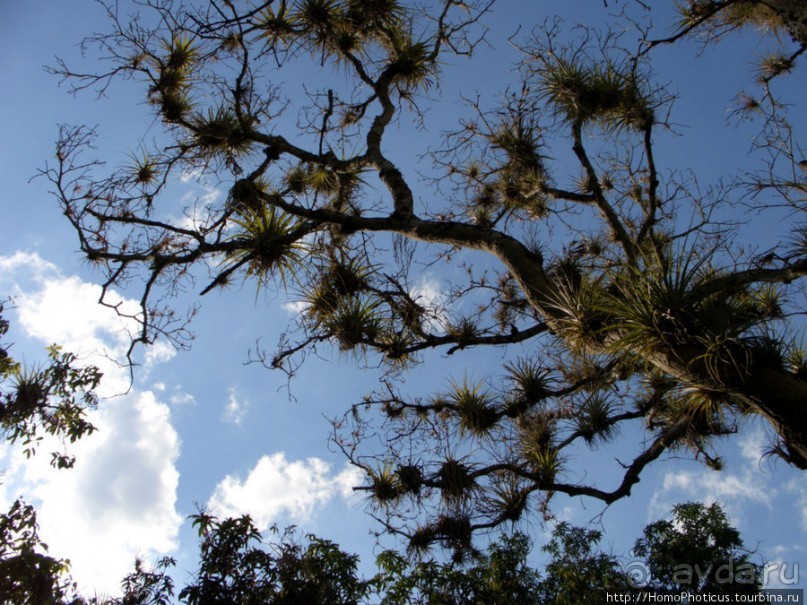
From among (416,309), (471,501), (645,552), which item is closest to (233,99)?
(416,309)

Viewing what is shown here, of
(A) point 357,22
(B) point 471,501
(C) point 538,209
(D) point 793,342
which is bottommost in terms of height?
(B) point 471,501

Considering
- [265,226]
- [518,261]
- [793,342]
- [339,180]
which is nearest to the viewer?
[793,342]

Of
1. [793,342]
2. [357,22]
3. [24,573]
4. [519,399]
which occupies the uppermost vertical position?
[357,22]

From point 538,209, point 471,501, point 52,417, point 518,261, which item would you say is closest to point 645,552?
point 471,501

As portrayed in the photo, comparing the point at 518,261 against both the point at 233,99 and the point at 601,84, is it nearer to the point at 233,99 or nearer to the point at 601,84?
the point at 601,84

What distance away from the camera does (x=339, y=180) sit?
5.29 m

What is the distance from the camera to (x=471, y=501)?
459cm

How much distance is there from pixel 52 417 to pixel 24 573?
203 centimetres

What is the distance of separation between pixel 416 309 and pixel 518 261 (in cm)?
163

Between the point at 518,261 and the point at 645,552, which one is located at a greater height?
the point at 518,261

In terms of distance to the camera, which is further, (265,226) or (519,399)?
(519,399)

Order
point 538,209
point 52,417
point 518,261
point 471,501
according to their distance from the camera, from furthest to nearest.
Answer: point 52,417 → point 538,209 → point 471,501 → point 518,261

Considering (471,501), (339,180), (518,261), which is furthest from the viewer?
(339,180)

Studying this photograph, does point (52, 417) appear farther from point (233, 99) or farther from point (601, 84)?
point (601, 84)
